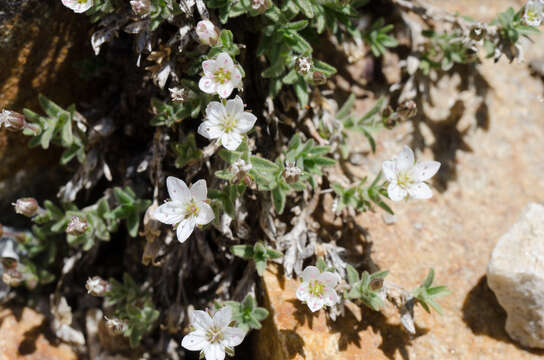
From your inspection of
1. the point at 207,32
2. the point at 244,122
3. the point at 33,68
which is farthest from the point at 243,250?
the point at 33,68

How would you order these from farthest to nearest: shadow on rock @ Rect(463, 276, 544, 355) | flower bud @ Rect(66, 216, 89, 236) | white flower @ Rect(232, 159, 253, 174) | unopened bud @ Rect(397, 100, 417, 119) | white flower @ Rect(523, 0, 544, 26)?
white flower @ Rect(523, 0, 544, 26), unopened bud @ Rect(397, 100, 417, 119), shadow on rock @ Rect(463, 276, 544, 355), flower bud @ Rect(66, 216, 89, 236), white flower @ Rect(232, 159, 253, 174)

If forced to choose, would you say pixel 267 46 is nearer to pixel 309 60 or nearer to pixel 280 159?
pixel 309 60

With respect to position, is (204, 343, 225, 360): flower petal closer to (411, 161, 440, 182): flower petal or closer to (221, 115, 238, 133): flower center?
(221, 115, 238, 133): flower center

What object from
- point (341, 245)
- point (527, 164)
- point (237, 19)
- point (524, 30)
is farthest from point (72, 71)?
point (527, 164)

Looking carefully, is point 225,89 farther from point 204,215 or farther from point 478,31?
point 478,31

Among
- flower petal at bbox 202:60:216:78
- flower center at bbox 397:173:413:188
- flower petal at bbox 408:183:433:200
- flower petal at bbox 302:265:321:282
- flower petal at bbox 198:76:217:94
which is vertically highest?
flower petal at bbox 202:60:216:78

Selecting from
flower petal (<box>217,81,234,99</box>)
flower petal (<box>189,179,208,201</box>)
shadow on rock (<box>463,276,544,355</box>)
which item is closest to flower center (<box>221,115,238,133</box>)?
flower petal (<box>217,81,234,99</box>)

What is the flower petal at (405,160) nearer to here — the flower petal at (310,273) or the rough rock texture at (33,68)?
the flower petal at (310,273)
